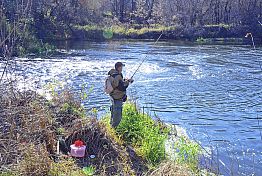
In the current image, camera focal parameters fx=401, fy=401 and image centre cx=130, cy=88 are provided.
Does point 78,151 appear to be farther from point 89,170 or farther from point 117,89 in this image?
point 117,89

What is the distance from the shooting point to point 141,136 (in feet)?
26.2

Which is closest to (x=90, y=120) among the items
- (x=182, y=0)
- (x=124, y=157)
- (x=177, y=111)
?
(x=124, y=157)

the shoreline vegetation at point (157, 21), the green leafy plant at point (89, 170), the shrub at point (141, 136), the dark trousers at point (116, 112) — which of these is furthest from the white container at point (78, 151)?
the shoreline vegetation at point (157, 21)

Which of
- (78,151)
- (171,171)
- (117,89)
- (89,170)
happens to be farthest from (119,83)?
(171,171)

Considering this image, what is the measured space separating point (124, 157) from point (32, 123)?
1676 millimetres

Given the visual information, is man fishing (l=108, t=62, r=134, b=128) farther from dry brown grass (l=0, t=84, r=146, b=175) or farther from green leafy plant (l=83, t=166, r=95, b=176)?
green leafy plant (l=83, t=166, r=95, b=176)

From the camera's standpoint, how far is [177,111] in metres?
12.8

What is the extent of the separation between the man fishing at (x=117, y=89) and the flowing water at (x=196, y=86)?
6.75ft

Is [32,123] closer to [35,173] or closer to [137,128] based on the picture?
[35,173]

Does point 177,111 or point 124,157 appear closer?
point 124,157

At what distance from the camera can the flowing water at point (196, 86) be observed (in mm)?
9945

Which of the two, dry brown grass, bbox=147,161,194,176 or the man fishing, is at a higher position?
the man fishing

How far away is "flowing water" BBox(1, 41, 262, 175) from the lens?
995 centimetres

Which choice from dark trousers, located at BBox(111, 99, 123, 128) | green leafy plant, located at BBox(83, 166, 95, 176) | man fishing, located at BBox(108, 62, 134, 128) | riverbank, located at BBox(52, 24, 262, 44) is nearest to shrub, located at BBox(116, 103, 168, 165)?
dark trousers, located at BBox(111, 99, 123, 128)
